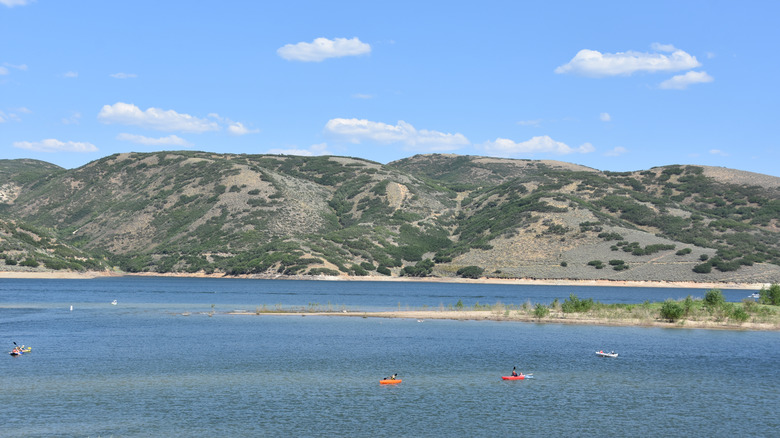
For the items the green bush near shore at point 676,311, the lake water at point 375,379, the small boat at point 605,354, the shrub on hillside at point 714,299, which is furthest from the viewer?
the shrub on hillside at point 714,299

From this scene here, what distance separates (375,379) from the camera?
5016 cm

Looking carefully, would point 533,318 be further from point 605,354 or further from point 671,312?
point 605,354

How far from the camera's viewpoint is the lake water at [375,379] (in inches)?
1457

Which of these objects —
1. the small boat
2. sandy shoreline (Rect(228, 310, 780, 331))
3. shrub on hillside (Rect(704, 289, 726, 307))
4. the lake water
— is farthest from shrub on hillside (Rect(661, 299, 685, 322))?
the small boat

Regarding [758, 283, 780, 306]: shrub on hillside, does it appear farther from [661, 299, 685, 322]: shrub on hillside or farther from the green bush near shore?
[661, 299, 685, 322]: shrub on hillside

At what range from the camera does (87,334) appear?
7369 centimetres

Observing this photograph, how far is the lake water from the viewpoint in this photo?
3700 cm

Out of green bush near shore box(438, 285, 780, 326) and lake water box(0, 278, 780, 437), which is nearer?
lake water box(0, 278, 780, 437)

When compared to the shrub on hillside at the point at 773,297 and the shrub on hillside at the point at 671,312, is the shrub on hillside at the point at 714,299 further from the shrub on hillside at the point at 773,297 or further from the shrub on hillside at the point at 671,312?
the shrub on hillside at the point at 773,297

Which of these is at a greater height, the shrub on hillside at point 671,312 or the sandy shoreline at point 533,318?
the shrub on hillside at point 671,312

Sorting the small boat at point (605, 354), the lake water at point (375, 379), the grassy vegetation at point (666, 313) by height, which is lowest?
the lake water at point (375, 379)

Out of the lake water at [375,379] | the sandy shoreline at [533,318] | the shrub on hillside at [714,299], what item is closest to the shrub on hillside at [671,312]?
the sandy shoreline at [533,318]

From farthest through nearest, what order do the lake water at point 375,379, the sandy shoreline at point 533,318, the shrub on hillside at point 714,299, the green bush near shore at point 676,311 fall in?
the shrub on hillside at point 714,299 → the green bush near shore at point 676,311 → the sandy shoreline at point 533,318 → the lake water at point 375,379

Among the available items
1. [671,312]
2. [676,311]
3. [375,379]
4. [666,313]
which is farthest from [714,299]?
[375,379]
